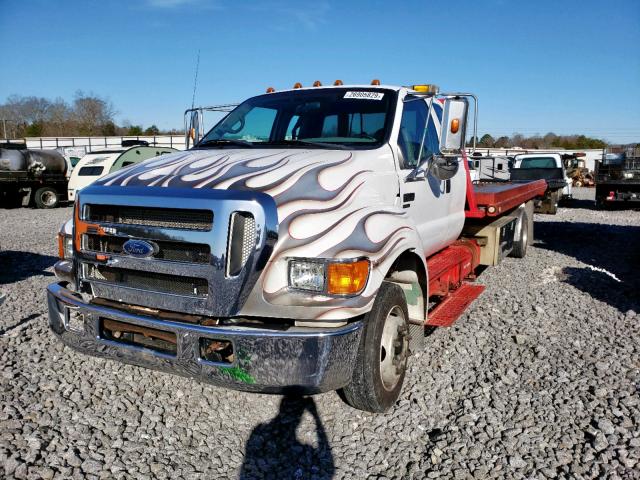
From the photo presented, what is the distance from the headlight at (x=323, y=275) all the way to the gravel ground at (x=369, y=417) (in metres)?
1.05

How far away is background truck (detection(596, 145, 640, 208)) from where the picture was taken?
15.7 m

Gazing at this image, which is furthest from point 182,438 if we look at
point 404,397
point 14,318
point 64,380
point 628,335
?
point 628,335

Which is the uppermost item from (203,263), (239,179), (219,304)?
(239,179)

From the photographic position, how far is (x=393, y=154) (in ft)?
12.9

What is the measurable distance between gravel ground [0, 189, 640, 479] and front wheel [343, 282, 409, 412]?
0.21m

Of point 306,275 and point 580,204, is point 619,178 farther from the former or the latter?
point 306,275

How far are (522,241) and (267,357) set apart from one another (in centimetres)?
704

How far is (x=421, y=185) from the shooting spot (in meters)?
4.34

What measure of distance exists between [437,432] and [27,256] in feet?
27.4

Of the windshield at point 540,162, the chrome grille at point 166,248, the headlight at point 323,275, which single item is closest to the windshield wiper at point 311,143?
the headlight at point 323,275

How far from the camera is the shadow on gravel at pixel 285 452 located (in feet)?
9.72

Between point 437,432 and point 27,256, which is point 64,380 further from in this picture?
point 27,256

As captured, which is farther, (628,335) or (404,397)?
(628,335)

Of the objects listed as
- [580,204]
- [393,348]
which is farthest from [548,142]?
[393,348]
